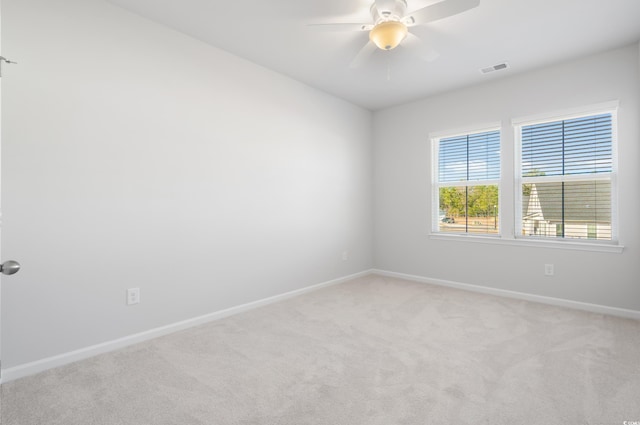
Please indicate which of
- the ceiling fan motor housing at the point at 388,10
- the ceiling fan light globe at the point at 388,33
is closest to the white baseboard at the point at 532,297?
the ceiling fan light globe at the point at 388,33

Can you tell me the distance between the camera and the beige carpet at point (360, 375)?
65.6 inches

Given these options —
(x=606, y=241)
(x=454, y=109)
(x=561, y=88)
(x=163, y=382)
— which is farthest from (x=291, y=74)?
(x=606, y=241)

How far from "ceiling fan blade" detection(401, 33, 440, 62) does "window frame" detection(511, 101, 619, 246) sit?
5.15ft

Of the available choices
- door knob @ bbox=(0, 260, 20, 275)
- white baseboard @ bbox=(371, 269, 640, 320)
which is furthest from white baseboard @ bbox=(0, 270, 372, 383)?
white baseboard @ bbox=(371, 269, 640, 320)

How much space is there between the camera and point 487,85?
3854 millimetres

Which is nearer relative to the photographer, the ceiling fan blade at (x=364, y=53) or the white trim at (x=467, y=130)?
the ceiling fan blade at (x=364, y=53)

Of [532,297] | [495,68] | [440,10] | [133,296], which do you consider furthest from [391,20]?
[532,297]

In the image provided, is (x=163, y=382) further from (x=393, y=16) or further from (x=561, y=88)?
(x=561, y=88)

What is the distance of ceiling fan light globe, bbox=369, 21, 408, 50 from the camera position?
224 centimetres

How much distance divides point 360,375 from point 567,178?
3079mm

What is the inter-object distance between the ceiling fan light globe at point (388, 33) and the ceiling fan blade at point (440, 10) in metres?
0.06

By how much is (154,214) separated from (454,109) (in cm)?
371

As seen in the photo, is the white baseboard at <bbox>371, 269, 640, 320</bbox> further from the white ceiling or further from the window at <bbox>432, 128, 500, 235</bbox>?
the white ceiling

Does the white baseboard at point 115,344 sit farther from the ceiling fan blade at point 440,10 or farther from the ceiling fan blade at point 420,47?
the ceiling fan blade at point 440,10
